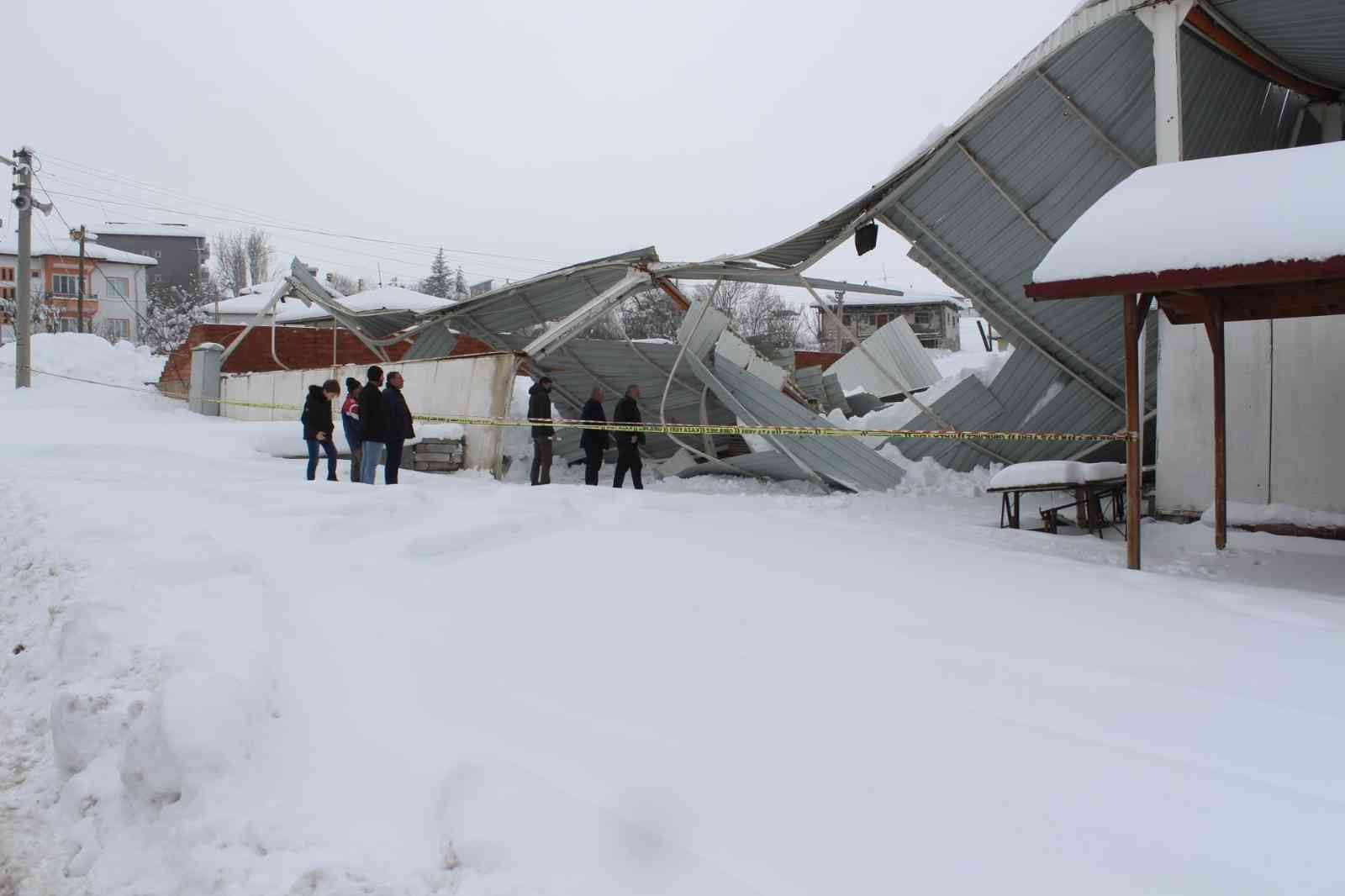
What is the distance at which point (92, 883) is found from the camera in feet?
10.6

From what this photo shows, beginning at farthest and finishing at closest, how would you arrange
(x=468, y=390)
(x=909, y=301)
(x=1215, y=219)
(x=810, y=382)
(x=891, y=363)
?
(x=909, y=301)
(x=810, y=382)
(x=468, y=390)
(x=891, y=363)
(x=1215, y=219)

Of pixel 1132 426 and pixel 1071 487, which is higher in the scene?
pixel 1132 426

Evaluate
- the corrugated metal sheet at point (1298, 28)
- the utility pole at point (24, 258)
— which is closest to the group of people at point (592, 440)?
the corrugated metal sheet at point (1298, 28)

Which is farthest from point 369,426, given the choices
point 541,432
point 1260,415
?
point 1260,415

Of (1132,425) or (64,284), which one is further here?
(64,284)

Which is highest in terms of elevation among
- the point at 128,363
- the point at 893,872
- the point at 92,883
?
the point at 128,363

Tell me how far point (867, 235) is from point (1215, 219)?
5501 millimetres

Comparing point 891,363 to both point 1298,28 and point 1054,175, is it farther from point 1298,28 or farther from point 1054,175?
point 1298,28

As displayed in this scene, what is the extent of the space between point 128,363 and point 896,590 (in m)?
29.7

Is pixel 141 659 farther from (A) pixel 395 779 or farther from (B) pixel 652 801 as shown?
(B) pixel 652 801

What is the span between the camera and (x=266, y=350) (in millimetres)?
25125

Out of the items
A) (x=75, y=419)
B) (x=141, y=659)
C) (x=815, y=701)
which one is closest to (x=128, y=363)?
(x=75, y=419)

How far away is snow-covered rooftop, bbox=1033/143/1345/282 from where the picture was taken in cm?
619

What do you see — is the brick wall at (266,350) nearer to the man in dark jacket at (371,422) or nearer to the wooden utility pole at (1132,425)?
the man in dark jacket at (371,422)
